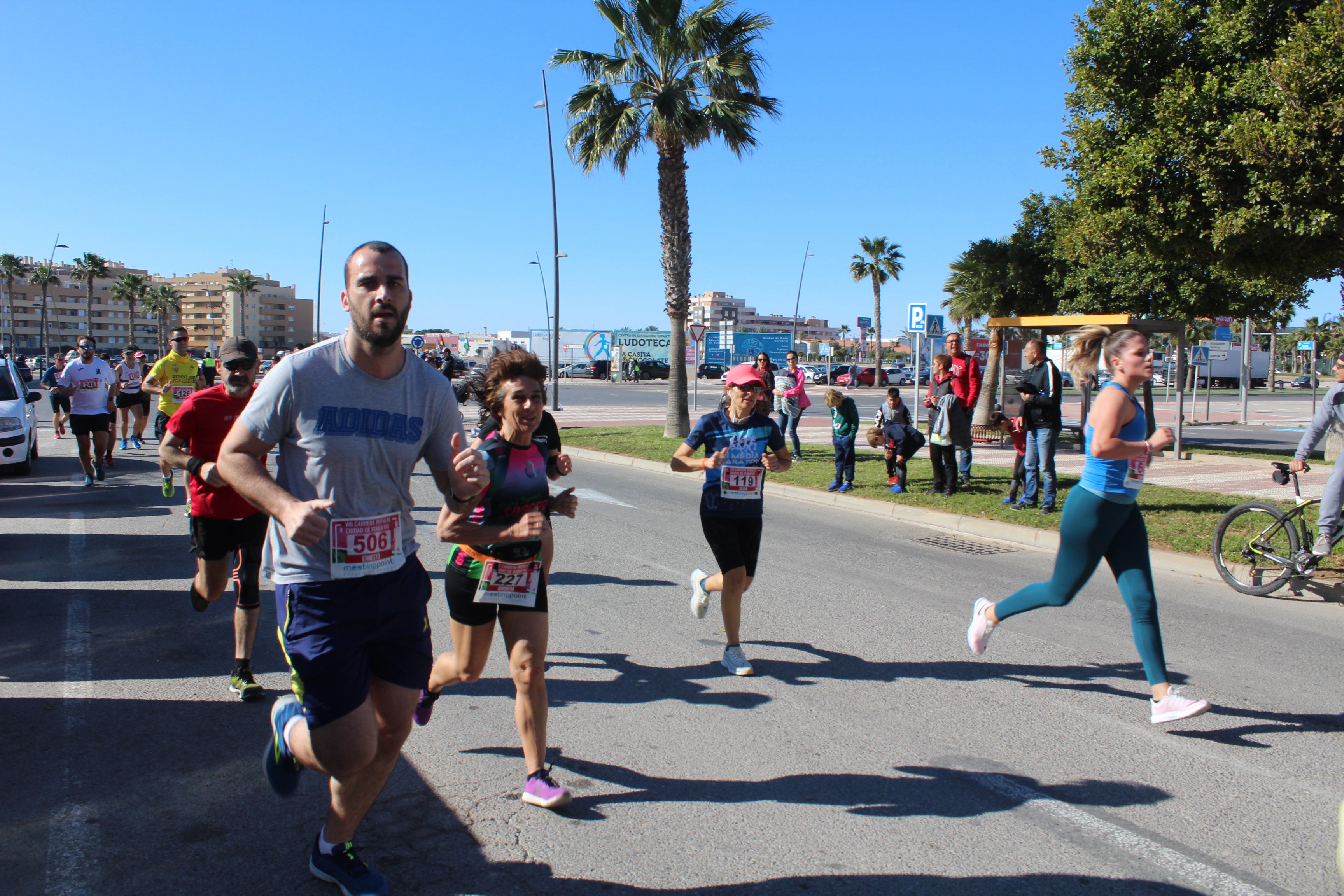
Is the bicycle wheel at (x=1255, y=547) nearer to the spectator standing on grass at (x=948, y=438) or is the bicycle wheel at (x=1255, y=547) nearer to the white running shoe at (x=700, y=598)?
the spectator standing on grass at (x=948, y=438)

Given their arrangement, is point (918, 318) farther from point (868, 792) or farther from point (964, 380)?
point (868, 792)

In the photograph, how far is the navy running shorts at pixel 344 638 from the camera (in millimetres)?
2654

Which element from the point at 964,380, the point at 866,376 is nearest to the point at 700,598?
the point at 964,380

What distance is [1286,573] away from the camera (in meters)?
7.02

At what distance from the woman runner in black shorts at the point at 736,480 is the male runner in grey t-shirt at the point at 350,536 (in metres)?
2.36

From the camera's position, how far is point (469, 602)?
12.0 ft

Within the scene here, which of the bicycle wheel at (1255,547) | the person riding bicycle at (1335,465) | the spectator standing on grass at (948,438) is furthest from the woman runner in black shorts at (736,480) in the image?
the spectator standing on grass at (948,438)

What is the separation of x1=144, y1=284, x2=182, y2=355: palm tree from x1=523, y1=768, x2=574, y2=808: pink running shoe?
119m

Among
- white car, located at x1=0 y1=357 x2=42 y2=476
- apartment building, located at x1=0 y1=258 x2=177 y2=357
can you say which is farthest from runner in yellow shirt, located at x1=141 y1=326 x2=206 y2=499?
apartment building, located at x1=0 y1=258 x2=177 y2=357

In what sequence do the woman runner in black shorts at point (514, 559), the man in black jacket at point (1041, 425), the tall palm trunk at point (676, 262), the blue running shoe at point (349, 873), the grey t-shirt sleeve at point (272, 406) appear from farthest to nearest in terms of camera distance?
1. the tall palm trunk at point (676, 262)
2. the man in black jacket at point (1041, 425)
3. the woman runner in black shorts at point (514, 559)
4. the blue running shoe at point (349, 873)
5. the grey t-shirt sleeve at point (272, 406)

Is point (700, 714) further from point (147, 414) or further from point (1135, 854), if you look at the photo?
point (147, 414)

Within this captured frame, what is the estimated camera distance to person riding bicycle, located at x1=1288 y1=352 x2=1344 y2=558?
22.1 feet

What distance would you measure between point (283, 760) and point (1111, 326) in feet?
47.3

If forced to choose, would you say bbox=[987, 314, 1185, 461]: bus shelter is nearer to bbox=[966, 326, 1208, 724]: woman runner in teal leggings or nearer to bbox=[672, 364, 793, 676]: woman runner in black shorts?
bbox=[966, 326, 1208, 724]: woman runner in teal leggings
